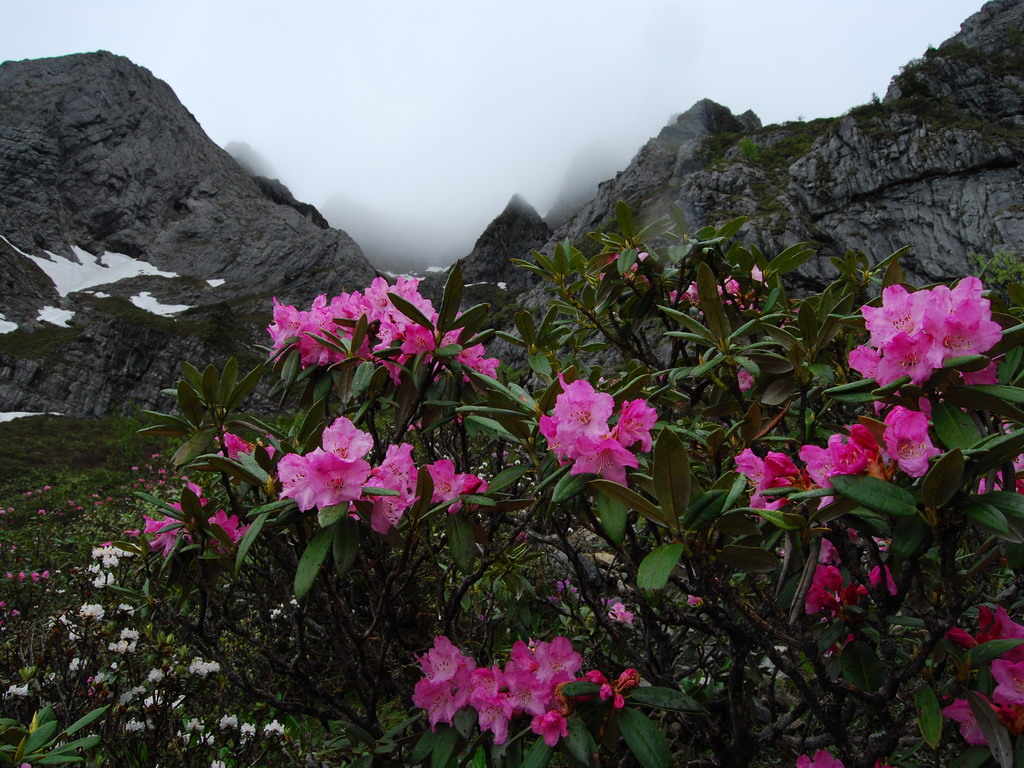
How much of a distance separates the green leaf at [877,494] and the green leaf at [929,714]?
413 mm

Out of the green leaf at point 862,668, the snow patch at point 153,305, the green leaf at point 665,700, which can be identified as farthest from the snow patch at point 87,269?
the green leaf at point 862,668

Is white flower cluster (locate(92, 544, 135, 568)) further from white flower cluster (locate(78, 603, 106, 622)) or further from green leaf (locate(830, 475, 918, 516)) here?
green leaf (locate(830, 475, 918, 516))

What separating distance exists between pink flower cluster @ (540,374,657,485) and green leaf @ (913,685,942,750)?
2.06 feet

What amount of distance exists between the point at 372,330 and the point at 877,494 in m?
1.22

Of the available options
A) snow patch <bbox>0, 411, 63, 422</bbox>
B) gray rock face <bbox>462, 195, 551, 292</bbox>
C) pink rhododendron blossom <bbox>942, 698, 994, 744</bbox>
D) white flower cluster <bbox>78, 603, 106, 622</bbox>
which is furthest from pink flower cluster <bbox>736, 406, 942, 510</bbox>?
gray rock face <bbox>462, 195, 551, 292</bbox>

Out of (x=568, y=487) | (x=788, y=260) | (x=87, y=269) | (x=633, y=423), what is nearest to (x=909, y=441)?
(x=633, y=423)

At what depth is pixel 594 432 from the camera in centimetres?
88

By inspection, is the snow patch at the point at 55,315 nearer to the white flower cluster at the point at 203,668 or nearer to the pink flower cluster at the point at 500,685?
the white flower cluster at the point at 203,668

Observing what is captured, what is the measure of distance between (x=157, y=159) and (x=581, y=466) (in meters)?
61.8

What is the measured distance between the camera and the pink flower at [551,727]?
0.95 metres

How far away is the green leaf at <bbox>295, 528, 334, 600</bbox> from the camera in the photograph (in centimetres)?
90

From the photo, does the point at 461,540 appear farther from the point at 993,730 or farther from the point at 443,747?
the point at 993,730

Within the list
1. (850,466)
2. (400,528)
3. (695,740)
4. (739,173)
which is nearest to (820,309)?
(850,466)

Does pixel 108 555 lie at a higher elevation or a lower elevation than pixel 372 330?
lower
